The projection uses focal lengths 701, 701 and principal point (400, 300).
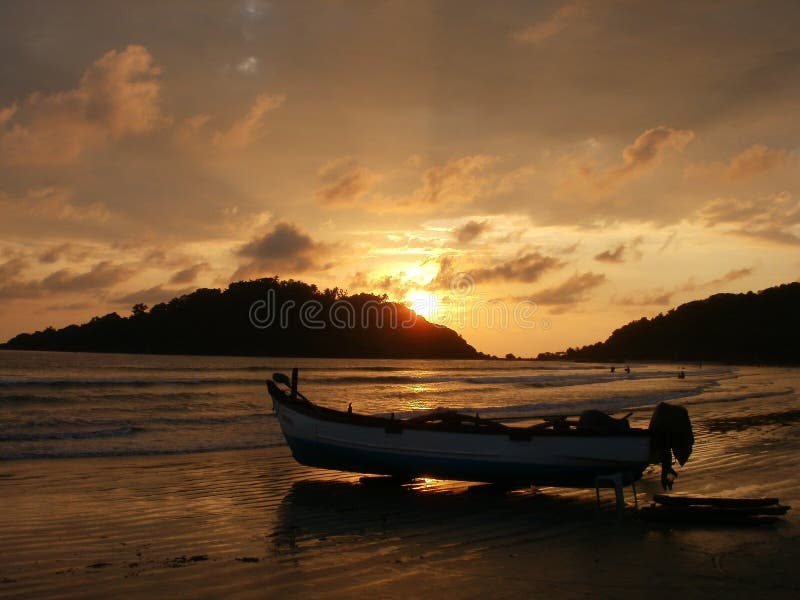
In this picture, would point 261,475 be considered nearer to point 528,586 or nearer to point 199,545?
point 199,545

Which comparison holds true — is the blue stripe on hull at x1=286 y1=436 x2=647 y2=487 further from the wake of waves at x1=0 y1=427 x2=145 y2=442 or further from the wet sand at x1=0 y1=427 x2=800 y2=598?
the wake of waves at x1=0 y1=427 x2=145 y2=442

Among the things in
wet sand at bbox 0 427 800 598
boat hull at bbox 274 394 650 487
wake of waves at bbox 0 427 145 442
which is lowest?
wet sand at bbox 0 427 800 598

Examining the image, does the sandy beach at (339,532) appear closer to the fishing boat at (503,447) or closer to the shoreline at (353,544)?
the shoreline at (353,544)

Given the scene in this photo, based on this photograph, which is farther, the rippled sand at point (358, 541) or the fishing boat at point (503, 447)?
the fishing boat at point (503, 447)

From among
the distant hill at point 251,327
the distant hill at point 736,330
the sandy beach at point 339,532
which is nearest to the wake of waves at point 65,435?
the sandy beach at point 339,532

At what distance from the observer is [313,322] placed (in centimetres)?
17775

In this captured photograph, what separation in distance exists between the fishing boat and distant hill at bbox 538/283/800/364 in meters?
159

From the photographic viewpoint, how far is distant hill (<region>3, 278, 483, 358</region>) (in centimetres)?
15575

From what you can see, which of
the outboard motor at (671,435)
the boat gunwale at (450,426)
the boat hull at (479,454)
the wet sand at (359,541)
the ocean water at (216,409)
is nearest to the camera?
the wet sand at (359,541)

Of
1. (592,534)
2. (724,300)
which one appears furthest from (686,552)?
(724,300)

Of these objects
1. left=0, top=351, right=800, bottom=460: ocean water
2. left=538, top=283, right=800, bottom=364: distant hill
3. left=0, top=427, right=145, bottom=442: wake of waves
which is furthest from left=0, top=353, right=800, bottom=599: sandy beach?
left=538, top=283, right=800, bottom=364: distant hill

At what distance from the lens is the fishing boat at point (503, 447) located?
1098cm

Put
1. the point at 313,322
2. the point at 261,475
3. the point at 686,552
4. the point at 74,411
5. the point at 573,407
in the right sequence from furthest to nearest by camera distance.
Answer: the point at 313,322 < the point at 573,407 < the point at 74,411 < the point at 261,475 < the point at 686,552

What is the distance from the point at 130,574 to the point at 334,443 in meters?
5.78
